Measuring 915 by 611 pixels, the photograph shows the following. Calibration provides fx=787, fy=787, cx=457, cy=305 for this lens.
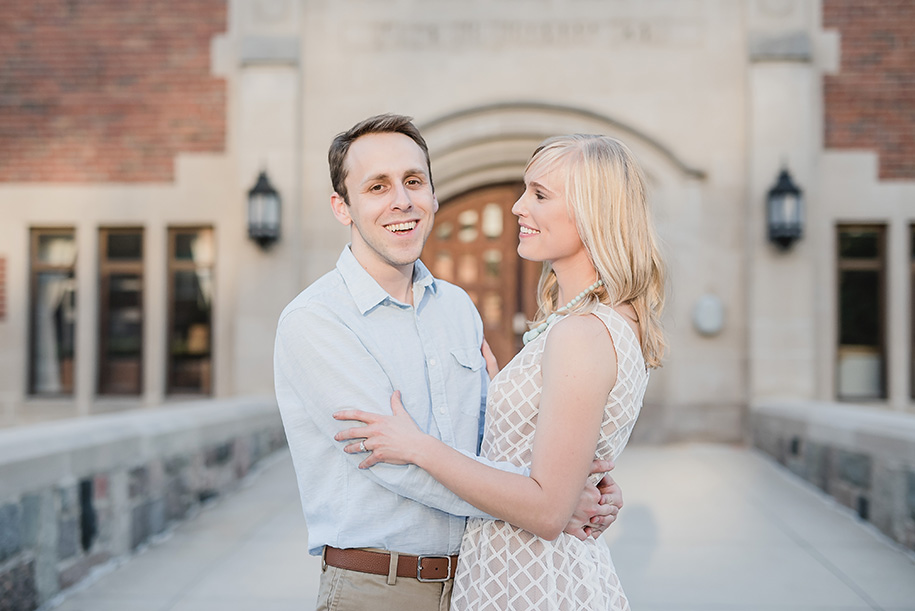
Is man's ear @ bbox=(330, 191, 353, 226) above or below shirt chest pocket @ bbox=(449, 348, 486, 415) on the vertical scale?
above

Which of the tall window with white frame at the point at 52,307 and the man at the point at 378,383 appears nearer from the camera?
the man at the point at 378,383

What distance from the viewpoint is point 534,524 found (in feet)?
4.94

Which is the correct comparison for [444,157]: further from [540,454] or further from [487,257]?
[540,454]

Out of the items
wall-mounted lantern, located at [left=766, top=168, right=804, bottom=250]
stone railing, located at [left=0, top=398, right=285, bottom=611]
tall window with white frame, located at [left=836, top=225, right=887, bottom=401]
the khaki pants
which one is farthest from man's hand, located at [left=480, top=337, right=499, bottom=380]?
tall window with white frame, located at [left=836, top=225, right=887, bottom=401]

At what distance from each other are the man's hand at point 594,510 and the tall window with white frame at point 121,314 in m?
6.96

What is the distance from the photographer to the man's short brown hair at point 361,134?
5.71ft

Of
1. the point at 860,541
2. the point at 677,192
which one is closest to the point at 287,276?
the point at 677,192

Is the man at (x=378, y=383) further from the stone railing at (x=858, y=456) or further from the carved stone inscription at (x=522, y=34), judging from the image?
the carved stone inscription at (x=522, y=34)

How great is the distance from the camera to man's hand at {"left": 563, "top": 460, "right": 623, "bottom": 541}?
1.63m

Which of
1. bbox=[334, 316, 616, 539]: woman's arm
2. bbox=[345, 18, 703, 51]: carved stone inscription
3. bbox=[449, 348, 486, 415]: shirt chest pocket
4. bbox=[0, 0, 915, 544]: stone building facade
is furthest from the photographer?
bbox=[345, 18, 703, 51]: carved stone inscription

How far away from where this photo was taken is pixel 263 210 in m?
7.14

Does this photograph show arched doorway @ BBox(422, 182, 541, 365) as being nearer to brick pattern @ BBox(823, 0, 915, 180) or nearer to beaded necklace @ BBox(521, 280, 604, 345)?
brick pattern @ BBox(823, 0, 915, 180)

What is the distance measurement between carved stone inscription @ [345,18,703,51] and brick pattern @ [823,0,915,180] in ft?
4.51

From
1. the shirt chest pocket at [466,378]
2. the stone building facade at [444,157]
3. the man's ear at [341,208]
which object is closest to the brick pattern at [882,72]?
the stone building facade at [444,157]
